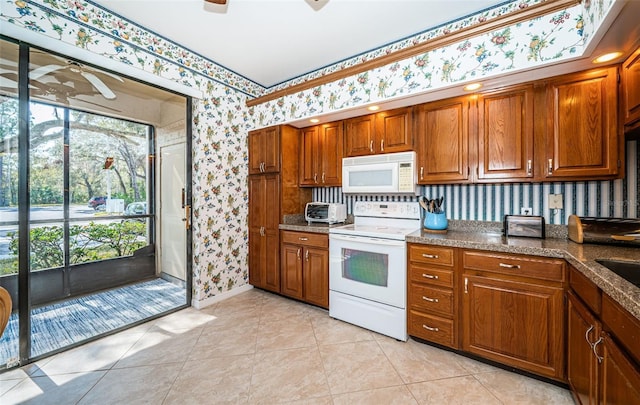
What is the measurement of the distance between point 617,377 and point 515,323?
2.59ft

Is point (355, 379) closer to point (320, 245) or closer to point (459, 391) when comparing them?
point (459, 391)

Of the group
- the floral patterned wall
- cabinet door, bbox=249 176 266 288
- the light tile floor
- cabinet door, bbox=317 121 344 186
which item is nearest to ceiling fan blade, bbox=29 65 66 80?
the floral patterned wall

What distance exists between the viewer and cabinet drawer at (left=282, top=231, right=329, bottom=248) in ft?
8.74

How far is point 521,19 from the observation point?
1.73 m

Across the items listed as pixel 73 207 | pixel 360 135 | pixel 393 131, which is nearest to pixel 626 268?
pixel 393 131

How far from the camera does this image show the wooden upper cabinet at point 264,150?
3039 millimetres

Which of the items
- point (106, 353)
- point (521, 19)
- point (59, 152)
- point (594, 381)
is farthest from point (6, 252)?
point (521, 19)

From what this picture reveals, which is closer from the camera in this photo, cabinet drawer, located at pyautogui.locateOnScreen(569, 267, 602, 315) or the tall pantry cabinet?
cabinet drawer, located at pyautogui.locateOnScreen(569, 267, 602, 315)

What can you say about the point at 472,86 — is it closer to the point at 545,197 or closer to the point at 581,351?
the point at 545,197

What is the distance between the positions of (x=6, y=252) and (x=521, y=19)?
3.99 metres

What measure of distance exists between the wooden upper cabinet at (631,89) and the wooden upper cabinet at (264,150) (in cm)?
278

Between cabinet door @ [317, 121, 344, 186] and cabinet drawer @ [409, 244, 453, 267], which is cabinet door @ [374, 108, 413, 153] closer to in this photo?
cabinet door @ [317, 121, 344, 186]

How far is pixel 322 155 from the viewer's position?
2.98 metres

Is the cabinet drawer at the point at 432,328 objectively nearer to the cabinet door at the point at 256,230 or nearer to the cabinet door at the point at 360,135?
the cabinet door at the point at 360,135
